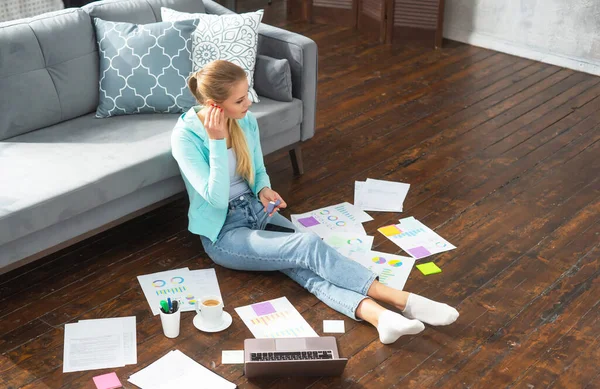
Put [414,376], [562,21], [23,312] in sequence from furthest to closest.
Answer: [562,21], [23,312], [414,376]

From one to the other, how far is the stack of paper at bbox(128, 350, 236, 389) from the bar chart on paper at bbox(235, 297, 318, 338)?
0.25m

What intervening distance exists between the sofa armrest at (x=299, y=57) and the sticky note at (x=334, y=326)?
1.18 meters

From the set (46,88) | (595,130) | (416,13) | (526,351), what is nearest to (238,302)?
(526,351)

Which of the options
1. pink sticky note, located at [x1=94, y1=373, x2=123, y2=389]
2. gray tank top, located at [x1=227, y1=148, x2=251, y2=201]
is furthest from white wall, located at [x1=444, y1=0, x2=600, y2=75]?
pink sticky note, located at [x1=94, y1=373, x2=123, y2=389]

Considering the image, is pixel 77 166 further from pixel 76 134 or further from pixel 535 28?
pixel 535 28

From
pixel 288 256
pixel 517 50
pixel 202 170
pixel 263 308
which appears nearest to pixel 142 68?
pixel 202 170

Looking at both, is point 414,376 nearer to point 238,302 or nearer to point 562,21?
point 238,302

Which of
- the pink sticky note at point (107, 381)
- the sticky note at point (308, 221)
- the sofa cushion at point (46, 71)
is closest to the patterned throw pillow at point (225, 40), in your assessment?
the sofa cushion at point (46, 71)

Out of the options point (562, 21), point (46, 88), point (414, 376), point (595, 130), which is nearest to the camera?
point (414, 376)

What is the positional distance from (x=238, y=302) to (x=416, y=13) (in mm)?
3174

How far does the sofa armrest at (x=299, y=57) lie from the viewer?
3.38 metres

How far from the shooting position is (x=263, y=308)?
2682 mm

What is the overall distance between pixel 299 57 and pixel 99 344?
1.57m

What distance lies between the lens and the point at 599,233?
10.4ft
